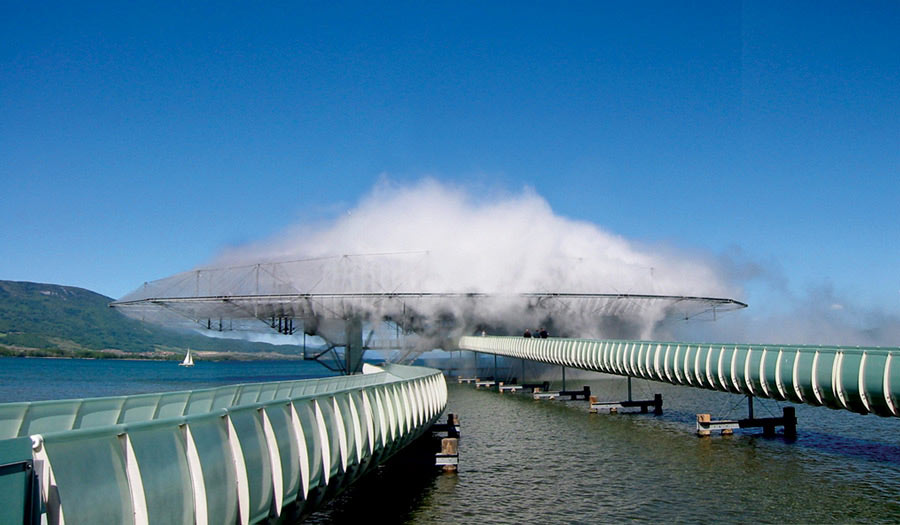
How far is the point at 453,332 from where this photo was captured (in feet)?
297

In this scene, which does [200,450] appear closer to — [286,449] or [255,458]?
[255,458]

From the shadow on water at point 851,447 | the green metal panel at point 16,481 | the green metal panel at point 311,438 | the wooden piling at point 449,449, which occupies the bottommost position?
the shadow on water at point 851,447

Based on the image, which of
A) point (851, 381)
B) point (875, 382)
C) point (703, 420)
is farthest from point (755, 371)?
point (875, 382)

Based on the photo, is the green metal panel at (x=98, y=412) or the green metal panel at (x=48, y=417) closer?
the green metal panel at (x=48, y=417)

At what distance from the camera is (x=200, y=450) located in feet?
29.4

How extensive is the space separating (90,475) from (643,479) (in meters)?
16.3

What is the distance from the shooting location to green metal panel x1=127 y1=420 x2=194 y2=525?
25.3ft

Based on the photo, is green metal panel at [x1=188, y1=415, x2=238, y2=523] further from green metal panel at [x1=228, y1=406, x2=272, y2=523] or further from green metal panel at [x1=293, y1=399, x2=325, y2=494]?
green metal panel at [x1=293, y1=399, x2=325, y2=494]

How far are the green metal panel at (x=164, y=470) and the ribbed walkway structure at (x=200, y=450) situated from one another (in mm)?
11

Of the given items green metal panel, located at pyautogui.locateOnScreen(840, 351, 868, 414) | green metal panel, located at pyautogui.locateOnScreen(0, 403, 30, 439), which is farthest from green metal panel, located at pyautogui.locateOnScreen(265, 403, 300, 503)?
green metal panel, located at pyautogui.locateOnScreen(840, 351, 868, 414)

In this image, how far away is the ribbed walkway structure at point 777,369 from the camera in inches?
800

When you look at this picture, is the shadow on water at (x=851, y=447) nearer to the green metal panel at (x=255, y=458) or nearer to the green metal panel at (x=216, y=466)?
the green metal panel at (x=255, y=458)

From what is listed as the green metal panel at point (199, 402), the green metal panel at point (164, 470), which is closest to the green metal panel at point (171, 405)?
the green metal panel at point (199, 402)

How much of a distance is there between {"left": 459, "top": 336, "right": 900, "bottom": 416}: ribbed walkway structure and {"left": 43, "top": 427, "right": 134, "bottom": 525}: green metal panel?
18.2m
